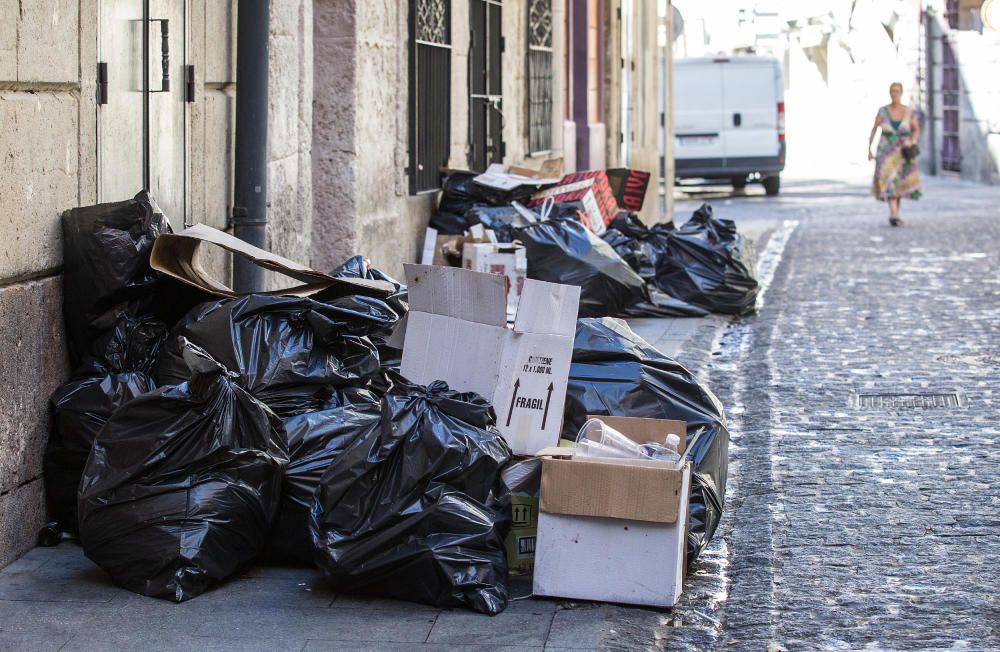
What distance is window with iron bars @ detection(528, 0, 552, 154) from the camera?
12844mm

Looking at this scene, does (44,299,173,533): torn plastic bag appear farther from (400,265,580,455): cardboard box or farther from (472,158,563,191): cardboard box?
(472,158,563,191): cardboard box

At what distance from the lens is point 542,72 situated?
13359mm

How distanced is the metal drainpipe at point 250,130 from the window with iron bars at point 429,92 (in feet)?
10.8

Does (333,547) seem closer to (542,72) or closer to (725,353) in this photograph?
(725,353)

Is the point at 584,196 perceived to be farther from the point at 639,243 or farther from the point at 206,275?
the point at 206,275

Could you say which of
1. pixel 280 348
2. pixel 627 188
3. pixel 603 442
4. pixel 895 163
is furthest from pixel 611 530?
pixel 895 163

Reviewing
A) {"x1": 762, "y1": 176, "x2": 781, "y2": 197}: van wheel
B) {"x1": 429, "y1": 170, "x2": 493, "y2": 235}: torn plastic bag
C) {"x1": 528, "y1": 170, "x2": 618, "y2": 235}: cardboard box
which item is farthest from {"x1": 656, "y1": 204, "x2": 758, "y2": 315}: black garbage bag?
{"x1": 762, "y1": 176, "x2": 781, "y2": 197}: van wheel

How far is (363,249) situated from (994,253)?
24.9ft

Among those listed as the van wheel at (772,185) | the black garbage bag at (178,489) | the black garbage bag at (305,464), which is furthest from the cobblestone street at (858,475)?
the van wheel at (772,185)

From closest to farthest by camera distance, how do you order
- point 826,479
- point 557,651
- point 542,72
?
1. point 557,651
2. point 826,479
3. point 542,72

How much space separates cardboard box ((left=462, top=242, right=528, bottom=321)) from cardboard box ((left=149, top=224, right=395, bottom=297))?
323 centimetres

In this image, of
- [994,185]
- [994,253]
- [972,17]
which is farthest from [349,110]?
[972,17]

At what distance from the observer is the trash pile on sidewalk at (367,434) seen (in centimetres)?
391

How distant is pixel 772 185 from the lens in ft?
78.0
